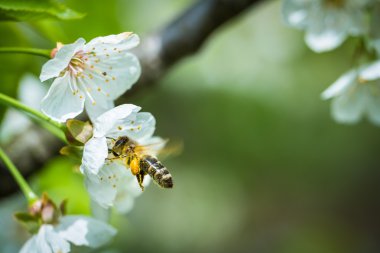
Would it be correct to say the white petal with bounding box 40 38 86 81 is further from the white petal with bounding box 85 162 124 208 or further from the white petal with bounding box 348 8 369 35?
the white petal with bounding box 348 8 369 35

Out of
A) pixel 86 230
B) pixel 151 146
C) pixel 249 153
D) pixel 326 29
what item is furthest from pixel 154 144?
pixel 249 153

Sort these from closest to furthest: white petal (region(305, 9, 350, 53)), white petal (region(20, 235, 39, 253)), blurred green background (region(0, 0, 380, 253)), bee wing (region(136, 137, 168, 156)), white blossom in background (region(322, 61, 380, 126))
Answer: white petal (region(20, 235, 39, 253)) < bee wing (region(136, 137, 168, 156)) < white petal (region(305, 9, 350, 53)) < white blossom in background (region(322, 61, 380, 126)) < blurred green background (region(0, 0, 380, 253))

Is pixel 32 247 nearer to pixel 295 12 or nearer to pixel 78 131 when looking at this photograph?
pixel 78 131

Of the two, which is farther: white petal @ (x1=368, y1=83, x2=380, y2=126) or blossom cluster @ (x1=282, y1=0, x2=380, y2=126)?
white petal @ (x1=368, y1=83, x2=380, y2=126)

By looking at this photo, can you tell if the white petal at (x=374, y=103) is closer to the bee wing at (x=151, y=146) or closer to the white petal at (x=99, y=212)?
the bee wing at (x=151, y=146)

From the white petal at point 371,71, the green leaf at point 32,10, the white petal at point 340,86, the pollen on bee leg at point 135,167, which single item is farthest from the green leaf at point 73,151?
the white petal at point 371,71

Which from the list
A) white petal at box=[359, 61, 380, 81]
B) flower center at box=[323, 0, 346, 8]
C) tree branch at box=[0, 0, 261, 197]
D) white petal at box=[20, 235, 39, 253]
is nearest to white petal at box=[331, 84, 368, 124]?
white petal at box=[359, 61, 380, 81]
